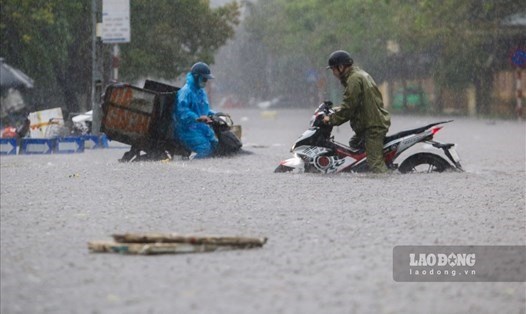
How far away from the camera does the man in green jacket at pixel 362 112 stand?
14500 millimetres

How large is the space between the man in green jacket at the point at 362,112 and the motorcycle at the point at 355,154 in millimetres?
179

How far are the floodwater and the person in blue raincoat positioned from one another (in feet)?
5.56

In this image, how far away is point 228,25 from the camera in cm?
4841

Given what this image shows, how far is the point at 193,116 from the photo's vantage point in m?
18.3

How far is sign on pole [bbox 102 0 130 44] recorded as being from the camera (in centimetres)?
2711

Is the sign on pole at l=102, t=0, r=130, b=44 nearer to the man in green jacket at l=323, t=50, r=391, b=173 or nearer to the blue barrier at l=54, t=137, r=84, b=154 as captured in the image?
the blue barrier at l=54, t=137, r=84, b=154

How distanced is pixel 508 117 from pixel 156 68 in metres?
14.5

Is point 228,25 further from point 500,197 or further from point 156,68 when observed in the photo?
point 500,197

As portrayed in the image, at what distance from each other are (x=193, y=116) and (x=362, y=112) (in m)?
4.25

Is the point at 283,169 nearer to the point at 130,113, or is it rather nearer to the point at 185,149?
the point at 185,149

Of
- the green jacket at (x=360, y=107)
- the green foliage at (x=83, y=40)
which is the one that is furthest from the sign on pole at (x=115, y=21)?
the green jacket at (x=360, y=107)

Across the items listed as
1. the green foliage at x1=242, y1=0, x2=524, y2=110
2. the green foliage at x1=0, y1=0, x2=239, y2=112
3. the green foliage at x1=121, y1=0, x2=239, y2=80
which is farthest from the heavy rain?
the green foliage at x1=242, y1=0, x2=524, y2=110

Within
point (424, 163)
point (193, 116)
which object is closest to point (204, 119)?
point (193, 116)

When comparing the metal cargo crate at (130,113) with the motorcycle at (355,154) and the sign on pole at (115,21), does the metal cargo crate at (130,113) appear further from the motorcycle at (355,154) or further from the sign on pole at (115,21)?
the sign on pole at (115,21)
